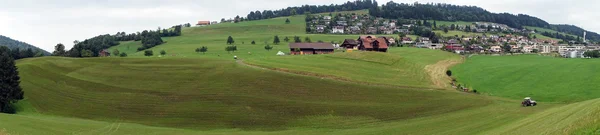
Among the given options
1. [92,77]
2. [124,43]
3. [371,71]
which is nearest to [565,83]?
[371,71]

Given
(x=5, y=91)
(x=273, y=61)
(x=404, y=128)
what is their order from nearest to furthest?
(x=404, y=128) < (x=5, y=91) < (x=273, y=61)

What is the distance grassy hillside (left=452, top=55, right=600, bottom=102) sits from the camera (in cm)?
5512

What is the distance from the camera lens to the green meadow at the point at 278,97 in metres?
42.9

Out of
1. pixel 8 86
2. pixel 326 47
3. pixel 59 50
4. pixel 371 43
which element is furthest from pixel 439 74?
pixel 59 50

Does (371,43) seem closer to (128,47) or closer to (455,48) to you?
(455,48)

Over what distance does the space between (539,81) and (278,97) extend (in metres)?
39.1

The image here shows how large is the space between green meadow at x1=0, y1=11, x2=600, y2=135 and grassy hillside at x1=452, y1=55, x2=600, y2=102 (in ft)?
0.51

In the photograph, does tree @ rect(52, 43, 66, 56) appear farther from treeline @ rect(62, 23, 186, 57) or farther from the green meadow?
the green meadow

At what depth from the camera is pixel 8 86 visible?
5300 cm

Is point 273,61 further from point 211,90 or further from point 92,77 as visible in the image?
point 92,77

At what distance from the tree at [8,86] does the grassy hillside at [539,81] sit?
2407 inches

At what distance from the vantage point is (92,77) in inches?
2569

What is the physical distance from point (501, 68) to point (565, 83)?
71.6 feet

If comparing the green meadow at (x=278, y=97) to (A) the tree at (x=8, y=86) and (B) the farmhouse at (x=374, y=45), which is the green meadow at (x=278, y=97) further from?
(B) the farmhouse at (x=374, y=45)
